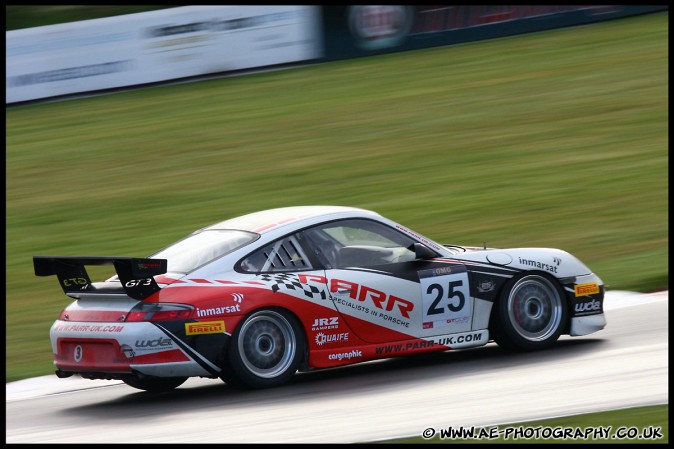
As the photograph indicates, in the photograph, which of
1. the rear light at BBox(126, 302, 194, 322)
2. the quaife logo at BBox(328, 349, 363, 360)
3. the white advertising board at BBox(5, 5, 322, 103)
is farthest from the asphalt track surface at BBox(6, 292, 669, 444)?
the white advertising board at BBox(5, 5, 322, 103)

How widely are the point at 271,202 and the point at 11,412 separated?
28.0ft

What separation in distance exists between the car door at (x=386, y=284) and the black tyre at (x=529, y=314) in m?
0.30

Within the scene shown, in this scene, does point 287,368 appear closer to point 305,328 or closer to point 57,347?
point 305,328

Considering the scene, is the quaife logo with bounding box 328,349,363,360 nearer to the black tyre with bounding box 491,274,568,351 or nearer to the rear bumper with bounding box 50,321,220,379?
the rear bumper with bounding box 50,321,220,379

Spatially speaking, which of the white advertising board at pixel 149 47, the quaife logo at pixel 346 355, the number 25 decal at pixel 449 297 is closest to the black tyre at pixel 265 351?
the quaife logo at pixel 346 355

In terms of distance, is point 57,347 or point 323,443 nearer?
point 323,443

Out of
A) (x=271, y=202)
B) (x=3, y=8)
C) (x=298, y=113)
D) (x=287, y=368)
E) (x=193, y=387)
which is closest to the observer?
(x=287, y=368)

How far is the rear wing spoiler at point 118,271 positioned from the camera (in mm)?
7996

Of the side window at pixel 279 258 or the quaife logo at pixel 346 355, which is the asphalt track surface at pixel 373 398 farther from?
the side window at pixel 279 258

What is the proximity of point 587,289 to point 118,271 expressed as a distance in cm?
384

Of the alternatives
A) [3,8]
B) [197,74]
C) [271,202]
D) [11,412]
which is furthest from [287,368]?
[3,8]

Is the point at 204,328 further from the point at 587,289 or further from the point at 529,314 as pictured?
the point at 587,289

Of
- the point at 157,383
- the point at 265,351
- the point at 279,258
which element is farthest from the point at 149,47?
the point at 265,351

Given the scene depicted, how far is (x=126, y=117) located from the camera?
72.9 ft
